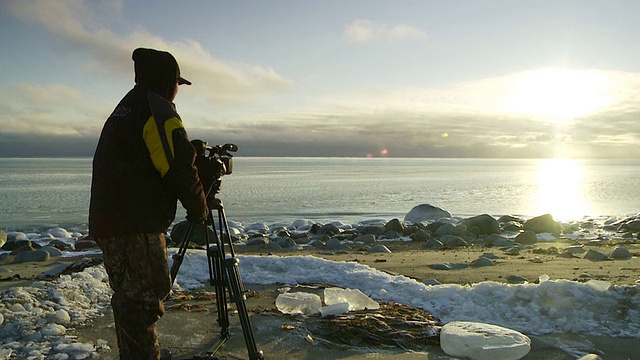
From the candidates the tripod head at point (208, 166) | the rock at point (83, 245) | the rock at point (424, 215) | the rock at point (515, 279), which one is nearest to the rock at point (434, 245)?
the rock at point (515, 279)

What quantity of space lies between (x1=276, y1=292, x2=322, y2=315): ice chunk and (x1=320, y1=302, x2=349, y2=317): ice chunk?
178mm

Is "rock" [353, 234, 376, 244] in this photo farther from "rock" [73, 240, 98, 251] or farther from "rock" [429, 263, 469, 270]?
"rock" [73, 240, 98, 251]

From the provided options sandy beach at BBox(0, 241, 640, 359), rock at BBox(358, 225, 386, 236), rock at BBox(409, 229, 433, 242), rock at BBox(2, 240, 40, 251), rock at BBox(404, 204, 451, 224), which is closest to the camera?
sandy beach at BBox(0, 241, 640, 359)

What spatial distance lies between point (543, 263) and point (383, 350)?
6.84 meters

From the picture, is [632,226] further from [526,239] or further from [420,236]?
[420,236]

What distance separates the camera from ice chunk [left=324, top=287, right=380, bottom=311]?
541 centimetres

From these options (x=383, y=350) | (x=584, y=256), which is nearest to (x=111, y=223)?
(x=383, y=350)

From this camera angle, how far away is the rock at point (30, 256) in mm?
11859

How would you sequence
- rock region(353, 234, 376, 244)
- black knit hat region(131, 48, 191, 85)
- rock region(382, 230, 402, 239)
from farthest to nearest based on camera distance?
rock region(382, 230, 402, 239), rock region(353, 234, 376, 244), black knit hat region(131, 48, 191, 85)

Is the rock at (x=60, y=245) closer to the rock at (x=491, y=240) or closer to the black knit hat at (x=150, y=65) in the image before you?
the rock at (x=491, y=240)

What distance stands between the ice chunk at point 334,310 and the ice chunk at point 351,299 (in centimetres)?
14

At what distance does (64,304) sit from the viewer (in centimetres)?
534

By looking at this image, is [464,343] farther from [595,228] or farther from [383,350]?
[595,228]

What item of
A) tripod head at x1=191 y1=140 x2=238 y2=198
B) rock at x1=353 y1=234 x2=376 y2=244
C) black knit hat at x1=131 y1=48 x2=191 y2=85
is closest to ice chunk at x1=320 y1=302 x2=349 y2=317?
tripod head at x1=191 y1=140 x2=238 y2=198
